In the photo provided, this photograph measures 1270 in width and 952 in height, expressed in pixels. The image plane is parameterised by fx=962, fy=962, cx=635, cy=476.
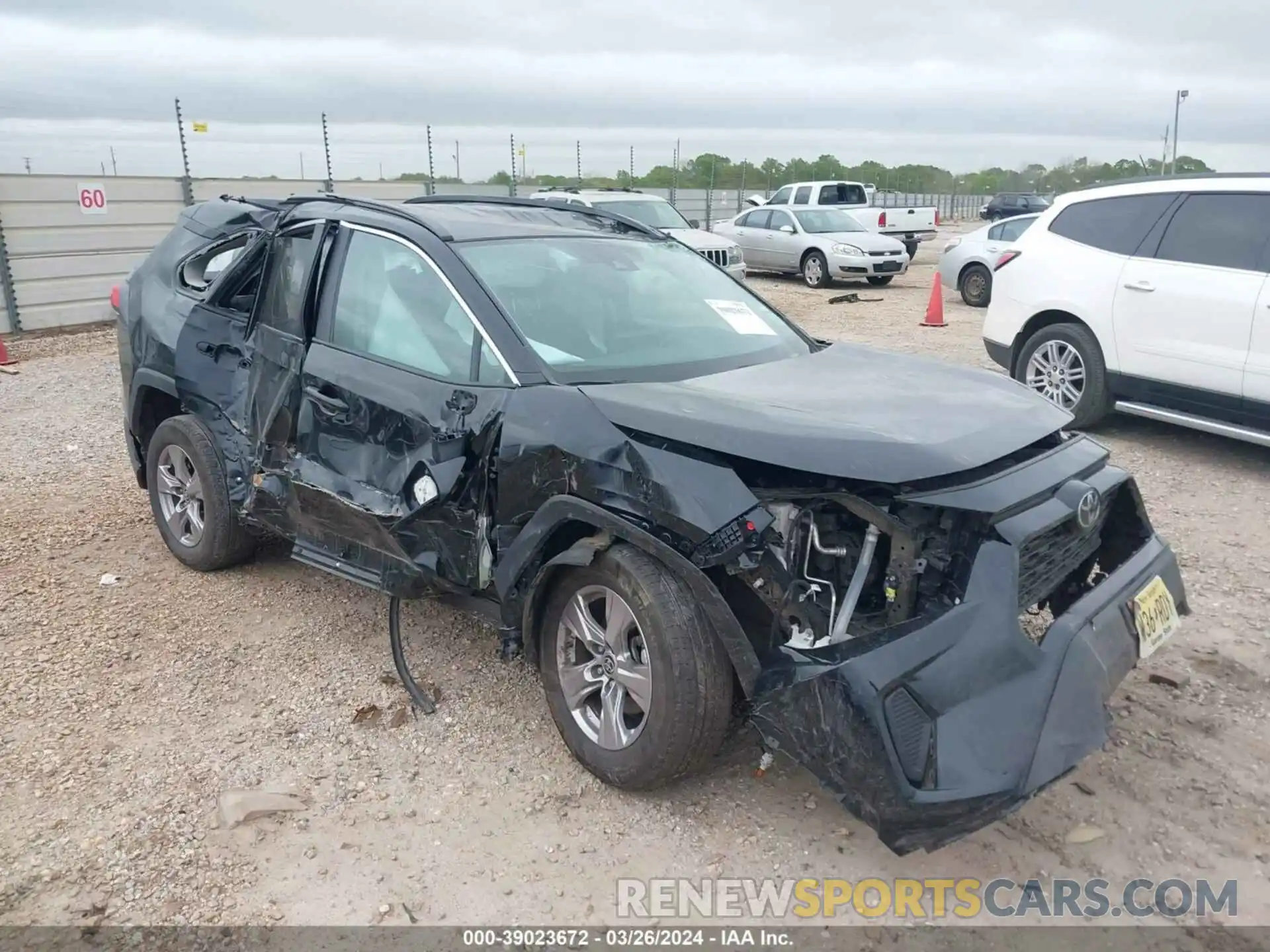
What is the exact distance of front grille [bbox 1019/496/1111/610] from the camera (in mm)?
2861

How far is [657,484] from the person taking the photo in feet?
9.30

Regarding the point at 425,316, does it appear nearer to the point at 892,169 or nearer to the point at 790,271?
the point at 790,271

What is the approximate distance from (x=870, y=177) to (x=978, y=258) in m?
42.3

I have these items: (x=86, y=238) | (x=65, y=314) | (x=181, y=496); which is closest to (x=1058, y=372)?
(x=181, y=496)

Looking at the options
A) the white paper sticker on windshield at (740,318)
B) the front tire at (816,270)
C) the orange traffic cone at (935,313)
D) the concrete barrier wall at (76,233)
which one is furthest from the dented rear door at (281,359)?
the front tire at (816,270)

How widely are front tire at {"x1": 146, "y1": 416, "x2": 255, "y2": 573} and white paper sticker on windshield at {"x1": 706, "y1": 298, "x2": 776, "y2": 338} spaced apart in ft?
8.20

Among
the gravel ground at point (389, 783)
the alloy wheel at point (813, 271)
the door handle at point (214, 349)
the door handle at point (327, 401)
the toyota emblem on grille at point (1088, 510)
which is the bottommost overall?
the gravel ground at point (389, 783)

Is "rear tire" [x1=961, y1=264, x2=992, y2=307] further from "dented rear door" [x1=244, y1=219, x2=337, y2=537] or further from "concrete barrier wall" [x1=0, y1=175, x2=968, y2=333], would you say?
"dented rear door" [x1=244, y1=219, x2=337, y2=537]

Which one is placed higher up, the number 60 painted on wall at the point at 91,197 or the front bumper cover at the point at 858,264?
the number 60 painted on wall at the point at 91,197

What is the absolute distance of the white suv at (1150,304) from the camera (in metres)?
6.04

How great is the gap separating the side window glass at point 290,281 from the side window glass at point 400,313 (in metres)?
0.21

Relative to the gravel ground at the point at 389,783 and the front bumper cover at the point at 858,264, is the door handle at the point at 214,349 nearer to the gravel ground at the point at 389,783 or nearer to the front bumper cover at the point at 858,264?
the gravel ground at the point at 389,783

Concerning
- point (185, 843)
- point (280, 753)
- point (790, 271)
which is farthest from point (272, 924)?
point (790, 271)

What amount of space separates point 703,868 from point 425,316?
2186mm
